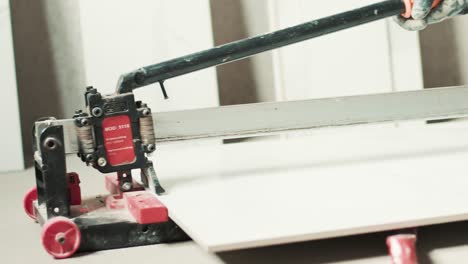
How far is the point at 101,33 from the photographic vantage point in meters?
3.85

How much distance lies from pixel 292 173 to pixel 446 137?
2.86 feet

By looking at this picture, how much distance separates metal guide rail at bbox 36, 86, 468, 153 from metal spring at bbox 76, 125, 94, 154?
63 cm

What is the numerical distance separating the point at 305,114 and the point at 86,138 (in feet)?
3.31

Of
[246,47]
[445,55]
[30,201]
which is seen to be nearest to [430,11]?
[246,47]

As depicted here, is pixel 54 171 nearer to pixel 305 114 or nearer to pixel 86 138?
pixel 86 138

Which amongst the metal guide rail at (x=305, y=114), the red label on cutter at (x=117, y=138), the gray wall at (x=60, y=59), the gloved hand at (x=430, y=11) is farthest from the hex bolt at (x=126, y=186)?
the gray wall at (x=60, y=59)

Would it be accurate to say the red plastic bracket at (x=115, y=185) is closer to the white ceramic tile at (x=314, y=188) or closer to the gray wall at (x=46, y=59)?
the white ceramic tile at (x=314, y=188)

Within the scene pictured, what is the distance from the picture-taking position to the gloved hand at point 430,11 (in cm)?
195

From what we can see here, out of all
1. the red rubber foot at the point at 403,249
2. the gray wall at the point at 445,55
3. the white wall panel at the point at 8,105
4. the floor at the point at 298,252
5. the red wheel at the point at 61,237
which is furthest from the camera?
the gray wall at the point at 445,55

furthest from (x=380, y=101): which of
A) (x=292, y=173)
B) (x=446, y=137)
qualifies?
(x=292, y=173)

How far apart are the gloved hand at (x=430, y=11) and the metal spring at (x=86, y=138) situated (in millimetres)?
971

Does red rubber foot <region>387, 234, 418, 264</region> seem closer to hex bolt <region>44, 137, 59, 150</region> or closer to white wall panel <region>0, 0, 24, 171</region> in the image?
hex bolt <region>44, 137, 59, 150</region>

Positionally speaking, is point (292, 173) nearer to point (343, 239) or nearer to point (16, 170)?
point (343, 239)

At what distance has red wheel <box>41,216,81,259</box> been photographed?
1589mm
